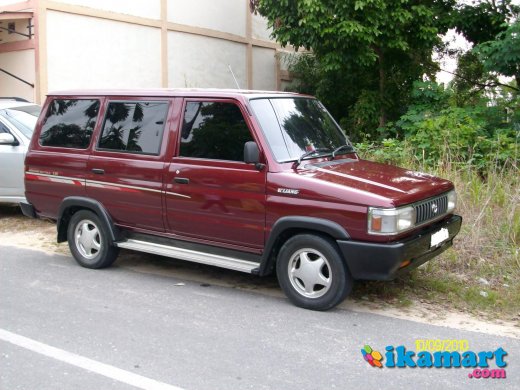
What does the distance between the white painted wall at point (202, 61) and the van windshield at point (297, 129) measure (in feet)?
32.7

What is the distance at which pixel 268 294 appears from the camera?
19.2 ft

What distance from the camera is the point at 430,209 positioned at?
213 inches

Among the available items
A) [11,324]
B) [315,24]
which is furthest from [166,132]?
[315,24]

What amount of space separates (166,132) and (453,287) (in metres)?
3.22

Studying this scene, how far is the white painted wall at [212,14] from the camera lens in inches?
613

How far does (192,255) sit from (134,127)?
152cm

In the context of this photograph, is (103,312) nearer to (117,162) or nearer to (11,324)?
(11,324)

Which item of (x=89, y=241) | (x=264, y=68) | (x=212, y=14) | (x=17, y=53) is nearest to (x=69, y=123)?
(x=89, y=241)

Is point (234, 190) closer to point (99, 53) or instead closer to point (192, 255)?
point (192, 255)

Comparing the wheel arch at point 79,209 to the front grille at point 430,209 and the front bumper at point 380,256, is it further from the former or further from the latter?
the front grille at point 430,209

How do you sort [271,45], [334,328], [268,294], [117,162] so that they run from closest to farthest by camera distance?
[334,328]
[268,294]
[117,162]
[271,45]

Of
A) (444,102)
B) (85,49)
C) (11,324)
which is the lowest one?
(11,324)

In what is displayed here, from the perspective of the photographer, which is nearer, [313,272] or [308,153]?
[313,272]

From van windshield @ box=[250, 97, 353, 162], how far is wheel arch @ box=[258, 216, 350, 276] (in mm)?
607
